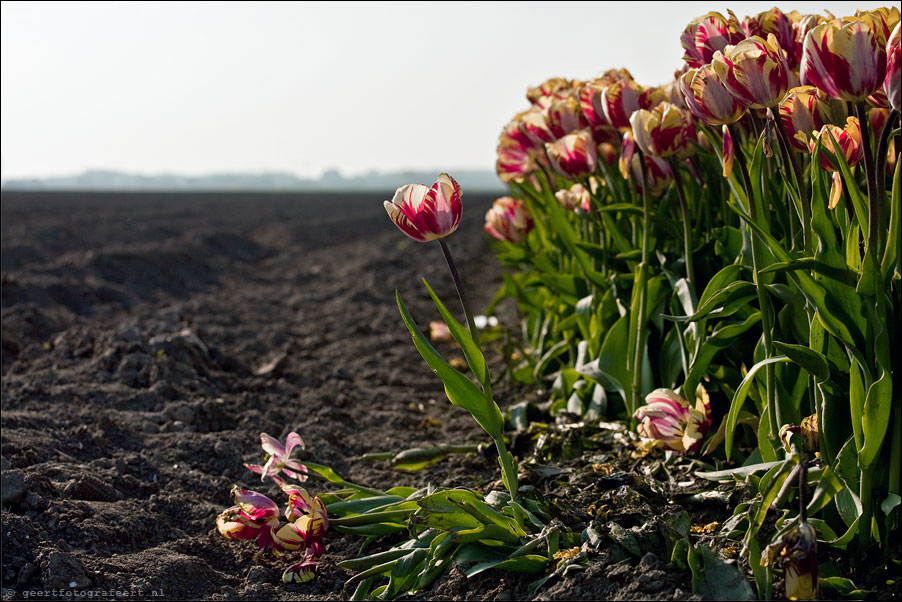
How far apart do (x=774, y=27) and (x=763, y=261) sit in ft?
1.76

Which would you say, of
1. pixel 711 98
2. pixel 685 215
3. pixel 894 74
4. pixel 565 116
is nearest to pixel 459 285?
pixel 711 98

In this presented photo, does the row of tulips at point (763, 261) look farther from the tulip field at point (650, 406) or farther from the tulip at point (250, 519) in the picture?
the tulip at point (250, 519)

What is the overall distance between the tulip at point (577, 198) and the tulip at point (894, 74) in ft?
4.72

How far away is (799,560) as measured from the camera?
1.36 m

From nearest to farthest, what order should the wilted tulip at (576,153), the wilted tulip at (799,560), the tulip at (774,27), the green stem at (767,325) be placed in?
the wilted tulip at (799,560) → the green stem at (767,325) → the tulip at (774,27) → the wilted tulip at (576,153)

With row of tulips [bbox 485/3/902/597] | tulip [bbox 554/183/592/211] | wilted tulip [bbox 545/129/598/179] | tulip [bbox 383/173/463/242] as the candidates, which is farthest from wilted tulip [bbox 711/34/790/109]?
tulip [bbox 554/183/592/211]

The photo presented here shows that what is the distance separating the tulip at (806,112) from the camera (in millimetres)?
1741

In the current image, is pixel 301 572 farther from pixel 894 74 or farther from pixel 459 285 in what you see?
pixel 894 74

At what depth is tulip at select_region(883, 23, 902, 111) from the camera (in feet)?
4.58

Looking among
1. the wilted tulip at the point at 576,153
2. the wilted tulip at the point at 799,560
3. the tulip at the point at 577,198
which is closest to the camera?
the wilted tulip at the point at 799,560

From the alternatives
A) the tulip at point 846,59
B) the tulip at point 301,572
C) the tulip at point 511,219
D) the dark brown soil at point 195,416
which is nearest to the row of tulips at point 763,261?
the tulip at point 846,59

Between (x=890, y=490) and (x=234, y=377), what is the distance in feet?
9.25

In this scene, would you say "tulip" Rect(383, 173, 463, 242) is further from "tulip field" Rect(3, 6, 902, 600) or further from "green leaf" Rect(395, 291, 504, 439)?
"green leaf" Rect(395, 291, 504, 439)

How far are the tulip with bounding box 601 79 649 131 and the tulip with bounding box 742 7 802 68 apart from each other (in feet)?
1.23
